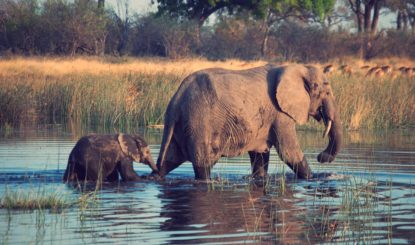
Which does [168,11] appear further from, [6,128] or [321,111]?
[321,111]

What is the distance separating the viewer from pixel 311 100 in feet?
38.5

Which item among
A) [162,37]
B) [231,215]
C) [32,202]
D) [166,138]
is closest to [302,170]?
[166,138]

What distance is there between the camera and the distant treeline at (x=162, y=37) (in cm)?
3853

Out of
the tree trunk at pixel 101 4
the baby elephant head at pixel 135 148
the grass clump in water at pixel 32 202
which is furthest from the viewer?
the tree trunk at pixel 101 4

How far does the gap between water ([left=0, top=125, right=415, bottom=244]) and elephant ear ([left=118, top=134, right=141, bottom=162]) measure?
1.46 feet

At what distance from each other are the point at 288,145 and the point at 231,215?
2.86 meters

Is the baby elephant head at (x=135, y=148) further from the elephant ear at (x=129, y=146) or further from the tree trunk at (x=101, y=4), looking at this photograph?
the tree trunk at (x=101, y=4)

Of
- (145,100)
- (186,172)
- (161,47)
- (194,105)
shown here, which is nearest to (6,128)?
(145,100)

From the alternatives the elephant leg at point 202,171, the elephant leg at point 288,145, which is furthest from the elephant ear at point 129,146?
the elephant leg at point 288,145

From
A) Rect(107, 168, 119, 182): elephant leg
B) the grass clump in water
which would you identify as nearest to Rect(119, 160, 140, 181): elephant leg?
Rect(107, 168, 119, 182): elephant leg

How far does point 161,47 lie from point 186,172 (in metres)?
30.7

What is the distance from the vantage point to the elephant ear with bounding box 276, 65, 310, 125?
11.3m

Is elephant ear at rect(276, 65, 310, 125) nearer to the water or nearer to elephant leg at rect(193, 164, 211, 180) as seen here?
the water

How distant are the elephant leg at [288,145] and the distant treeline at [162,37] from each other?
23906 millimetres
